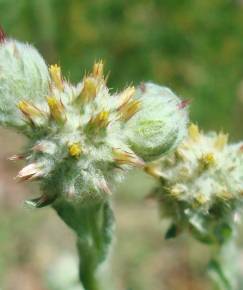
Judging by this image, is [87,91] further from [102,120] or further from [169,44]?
[169,44]

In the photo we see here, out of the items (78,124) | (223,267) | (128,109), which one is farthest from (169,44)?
(78,124)

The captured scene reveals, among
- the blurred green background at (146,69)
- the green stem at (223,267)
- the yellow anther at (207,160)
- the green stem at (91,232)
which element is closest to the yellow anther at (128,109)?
the green stem at (91,232)

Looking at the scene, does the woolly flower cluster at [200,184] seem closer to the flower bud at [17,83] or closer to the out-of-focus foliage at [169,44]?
the flower bud at [17,83]

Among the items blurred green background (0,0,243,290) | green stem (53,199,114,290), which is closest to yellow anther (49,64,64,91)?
green stem (53,199,114,290)

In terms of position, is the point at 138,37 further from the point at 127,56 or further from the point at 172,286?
the point at 172,286

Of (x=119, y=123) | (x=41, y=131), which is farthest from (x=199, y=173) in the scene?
(x=41, y=131)

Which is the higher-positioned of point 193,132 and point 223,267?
point 193,132

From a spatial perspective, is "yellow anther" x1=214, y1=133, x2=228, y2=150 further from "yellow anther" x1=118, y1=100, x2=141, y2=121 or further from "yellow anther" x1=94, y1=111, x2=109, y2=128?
"yellow anther" x1=94, y1=111, x2=109, y2=128
